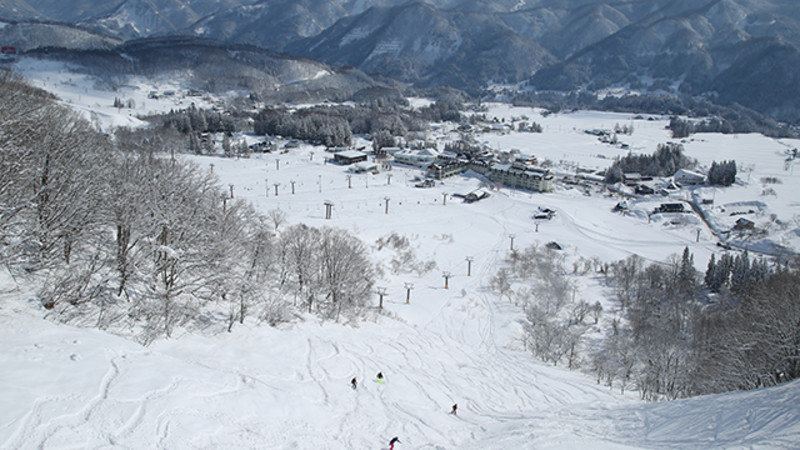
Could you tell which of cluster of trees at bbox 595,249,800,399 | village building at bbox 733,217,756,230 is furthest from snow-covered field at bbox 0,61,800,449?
village building at bbox 733,217,756,230

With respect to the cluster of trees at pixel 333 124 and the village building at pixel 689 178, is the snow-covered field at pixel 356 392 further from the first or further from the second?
the cluster of trees at pixel 333 124

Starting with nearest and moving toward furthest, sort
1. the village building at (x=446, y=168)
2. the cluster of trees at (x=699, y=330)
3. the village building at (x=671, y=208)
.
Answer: the cluster of trees at (x=699, y=330) → the village building at (x=671, y=208) → the village building at (x=446, y=168)

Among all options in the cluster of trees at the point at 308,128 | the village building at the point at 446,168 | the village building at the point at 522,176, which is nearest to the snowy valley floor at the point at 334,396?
the village building at the point at 522,176

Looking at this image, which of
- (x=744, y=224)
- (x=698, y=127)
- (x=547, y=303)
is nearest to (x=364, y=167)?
(x=547, y=303)

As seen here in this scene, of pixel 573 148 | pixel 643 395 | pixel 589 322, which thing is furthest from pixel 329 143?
pixel 643 395


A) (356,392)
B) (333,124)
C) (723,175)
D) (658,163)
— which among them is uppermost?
(333,124)

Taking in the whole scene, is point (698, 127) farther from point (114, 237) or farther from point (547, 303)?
point (114, 237)

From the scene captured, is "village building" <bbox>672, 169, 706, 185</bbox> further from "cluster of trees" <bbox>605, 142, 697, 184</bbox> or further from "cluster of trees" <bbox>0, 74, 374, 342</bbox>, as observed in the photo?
"cluster of trees" <bbox>0, 74, 374, 342</bbox>
